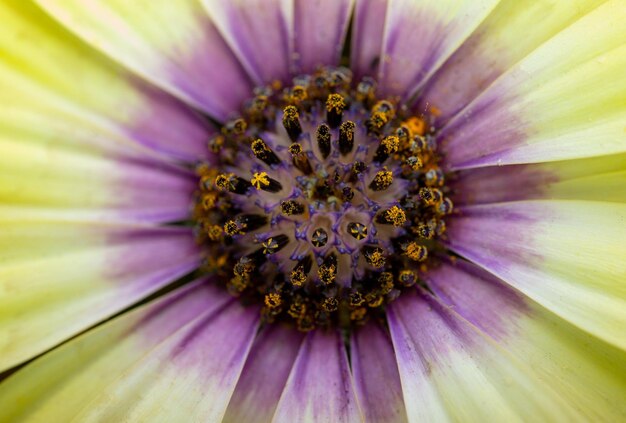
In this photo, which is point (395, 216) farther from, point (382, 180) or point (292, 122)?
point (292, 122)

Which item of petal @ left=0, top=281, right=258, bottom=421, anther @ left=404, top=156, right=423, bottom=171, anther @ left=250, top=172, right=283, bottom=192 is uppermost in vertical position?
anther @ left=250, top=172, right=283, bottom=192

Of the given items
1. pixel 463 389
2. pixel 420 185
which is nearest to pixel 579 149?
pixel 420 185

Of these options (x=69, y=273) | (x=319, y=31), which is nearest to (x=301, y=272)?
(x=69, y=273)

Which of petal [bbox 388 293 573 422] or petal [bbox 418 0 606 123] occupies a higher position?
petal [bbox 418 0 606 123]

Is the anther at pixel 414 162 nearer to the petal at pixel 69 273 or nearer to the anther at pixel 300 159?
the anther at pixel 300 159

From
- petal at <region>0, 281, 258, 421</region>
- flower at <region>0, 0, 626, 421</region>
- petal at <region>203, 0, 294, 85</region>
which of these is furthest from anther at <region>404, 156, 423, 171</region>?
petal at <region>0, 281, 258, 421</region>

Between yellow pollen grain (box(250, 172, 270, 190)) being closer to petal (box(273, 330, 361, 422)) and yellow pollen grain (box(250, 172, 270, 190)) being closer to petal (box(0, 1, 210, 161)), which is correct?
petal (box(0, 1, 210, 161))

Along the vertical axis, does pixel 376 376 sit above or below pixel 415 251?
below
